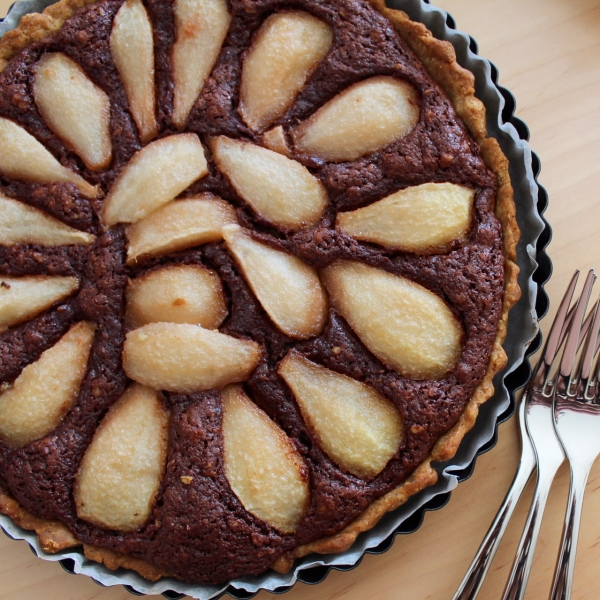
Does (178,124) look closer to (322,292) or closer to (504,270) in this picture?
(322,292)

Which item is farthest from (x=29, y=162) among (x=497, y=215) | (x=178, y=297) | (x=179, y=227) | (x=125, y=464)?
(x=497, y=215)

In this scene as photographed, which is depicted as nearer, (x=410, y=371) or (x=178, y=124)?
(x=410, y=371)

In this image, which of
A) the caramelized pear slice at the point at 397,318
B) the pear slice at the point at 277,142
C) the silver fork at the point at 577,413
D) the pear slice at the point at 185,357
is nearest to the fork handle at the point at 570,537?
the silver fork at the point at 577,413

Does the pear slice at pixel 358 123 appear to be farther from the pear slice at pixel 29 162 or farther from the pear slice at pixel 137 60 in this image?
the pear slice at pixel 29 162

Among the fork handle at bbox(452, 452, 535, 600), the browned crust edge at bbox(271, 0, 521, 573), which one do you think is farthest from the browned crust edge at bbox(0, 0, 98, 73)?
the fork handle at bbox(452, 452, 535, 600)

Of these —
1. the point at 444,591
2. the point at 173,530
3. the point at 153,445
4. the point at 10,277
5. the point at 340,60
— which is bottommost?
the point at 444,591

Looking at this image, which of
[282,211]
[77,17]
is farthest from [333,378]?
[77,17]

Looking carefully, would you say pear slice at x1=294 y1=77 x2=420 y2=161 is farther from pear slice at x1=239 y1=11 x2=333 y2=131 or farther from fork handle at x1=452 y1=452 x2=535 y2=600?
fork handle at x1=452 y1=452 x2=535 y2=600

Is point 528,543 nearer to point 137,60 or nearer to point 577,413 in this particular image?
point 577,413
